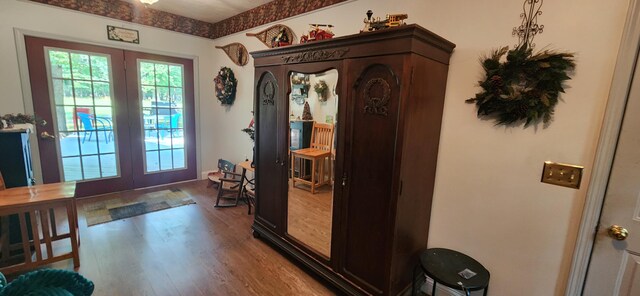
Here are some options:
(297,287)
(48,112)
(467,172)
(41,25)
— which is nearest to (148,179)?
(48,112)

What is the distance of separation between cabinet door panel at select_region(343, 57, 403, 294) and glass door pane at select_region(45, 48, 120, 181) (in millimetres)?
3516

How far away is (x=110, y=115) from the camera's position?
11.4ft

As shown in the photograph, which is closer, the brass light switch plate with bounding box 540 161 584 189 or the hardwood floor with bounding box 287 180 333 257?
the brass light switch plate with bounding box 540 161 584 189

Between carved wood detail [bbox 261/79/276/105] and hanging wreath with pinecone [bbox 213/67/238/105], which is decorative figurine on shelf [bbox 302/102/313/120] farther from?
hanging wreath with pinecone [bbox 213/67/238/105]

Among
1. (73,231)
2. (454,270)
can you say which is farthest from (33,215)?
(454,270)

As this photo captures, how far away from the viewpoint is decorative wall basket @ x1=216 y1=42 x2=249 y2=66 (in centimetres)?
352

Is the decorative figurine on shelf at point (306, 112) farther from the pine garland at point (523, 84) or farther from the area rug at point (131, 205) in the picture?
the area rug at point (131, 205)

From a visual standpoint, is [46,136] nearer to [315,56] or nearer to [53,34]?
[53,34]

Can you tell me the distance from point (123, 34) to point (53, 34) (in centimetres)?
67

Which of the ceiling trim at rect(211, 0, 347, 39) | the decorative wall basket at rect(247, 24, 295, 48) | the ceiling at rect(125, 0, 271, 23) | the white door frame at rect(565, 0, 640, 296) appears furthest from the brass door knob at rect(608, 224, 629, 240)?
the ceiling at rect(125, 0, 271, 23)

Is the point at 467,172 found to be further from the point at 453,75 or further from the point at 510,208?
the point at 453,75

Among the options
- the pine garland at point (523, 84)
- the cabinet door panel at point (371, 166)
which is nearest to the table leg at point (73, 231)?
the cabinet door panel at point (371, 166)

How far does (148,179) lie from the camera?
3.94m

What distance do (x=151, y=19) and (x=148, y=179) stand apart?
2.30 m
